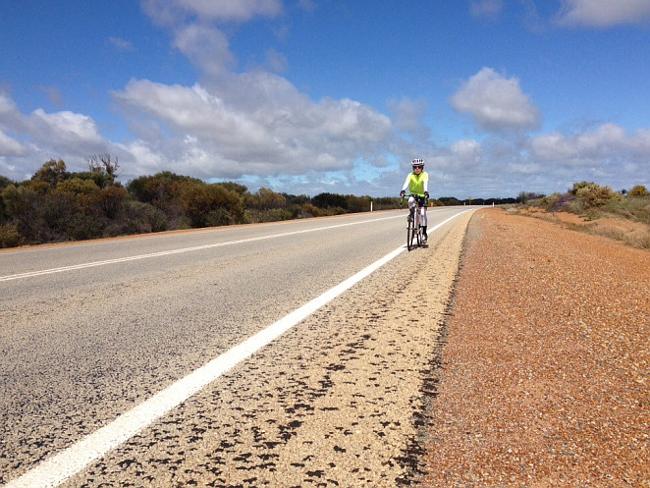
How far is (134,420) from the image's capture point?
2.29m

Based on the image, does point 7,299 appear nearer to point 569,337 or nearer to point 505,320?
point 505,320

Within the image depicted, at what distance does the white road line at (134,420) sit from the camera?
1852 mm

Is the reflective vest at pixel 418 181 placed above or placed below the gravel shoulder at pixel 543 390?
above

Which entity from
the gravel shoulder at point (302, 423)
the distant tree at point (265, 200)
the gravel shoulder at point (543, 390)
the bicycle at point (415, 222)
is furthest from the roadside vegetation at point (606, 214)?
the distant tree at point (265, 200)

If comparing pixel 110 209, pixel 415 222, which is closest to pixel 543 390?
pixel 415 222

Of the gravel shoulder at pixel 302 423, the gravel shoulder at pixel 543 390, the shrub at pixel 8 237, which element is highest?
the gravel shoulder at pixel 543 390

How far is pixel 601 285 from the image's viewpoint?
17.2 ft

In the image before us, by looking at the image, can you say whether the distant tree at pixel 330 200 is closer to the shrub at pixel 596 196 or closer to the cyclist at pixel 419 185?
the shrub at pixel 596 196

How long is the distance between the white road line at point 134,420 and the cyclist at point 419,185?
282 inches

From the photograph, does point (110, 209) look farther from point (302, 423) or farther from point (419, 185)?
point (302, 423)

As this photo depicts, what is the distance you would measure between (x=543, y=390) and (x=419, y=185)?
8.33 m

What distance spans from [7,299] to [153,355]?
3.22m

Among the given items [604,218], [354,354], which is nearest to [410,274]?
[354,354]

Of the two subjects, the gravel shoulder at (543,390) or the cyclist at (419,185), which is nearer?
the gravel shoulder at (543,390)
